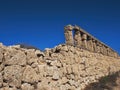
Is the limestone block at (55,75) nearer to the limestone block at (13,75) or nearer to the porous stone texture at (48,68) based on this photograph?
the porous stone texture at (48,68)

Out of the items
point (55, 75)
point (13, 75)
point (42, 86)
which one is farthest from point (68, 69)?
point (13, 75)

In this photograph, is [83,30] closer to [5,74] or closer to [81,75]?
[81,75]

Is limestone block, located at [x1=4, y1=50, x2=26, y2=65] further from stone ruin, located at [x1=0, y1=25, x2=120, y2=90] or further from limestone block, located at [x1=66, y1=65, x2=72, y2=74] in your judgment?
limestone block, located at [x1=66, y1=65, x2=72, y2=74]

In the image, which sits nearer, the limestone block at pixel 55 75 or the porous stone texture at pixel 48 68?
the porous stone texture at pixel 48 68

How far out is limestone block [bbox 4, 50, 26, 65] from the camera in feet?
37.0

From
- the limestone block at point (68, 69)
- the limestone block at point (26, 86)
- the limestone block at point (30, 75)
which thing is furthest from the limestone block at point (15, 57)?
the limestone block at point (68, 69)

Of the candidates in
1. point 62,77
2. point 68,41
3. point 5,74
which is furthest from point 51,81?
point 68,41

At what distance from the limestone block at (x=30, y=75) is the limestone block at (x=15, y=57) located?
0.41m

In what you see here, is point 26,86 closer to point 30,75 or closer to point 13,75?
point 30,75

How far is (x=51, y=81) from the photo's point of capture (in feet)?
45.4

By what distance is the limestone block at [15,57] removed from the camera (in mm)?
11289

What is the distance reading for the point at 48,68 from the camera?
13.8 meters

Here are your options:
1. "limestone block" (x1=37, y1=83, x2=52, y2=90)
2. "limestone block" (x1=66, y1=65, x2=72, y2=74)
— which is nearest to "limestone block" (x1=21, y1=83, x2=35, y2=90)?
"limestone block" (x1=37, y1=83, x2=52, y2=90)

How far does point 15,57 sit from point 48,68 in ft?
8.82
